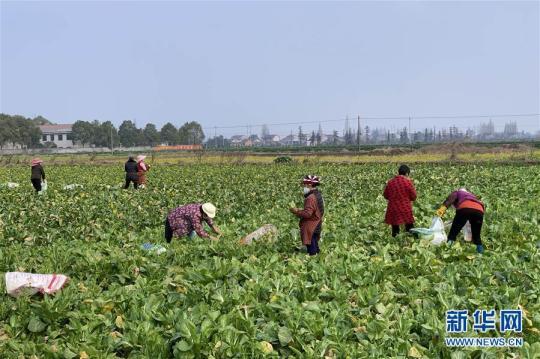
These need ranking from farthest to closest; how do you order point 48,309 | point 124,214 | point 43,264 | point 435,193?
point 435,193 → point 124,214 → point 43,264 → point 48,309

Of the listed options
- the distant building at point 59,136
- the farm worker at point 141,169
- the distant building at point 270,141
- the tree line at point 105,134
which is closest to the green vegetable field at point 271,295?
the farm worker at point 141,169

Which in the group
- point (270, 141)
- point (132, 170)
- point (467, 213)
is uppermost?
point (270, 141)

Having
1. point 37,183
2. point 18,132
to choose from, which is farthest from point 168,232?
point 18,132

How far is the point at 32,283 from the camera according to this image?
621 centimetres

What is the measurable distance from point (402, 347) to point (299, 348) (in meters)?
1.03

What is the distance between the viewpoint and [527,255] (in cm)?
779

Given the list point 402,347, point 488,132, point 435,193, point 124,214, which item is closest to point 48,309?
point 402,347

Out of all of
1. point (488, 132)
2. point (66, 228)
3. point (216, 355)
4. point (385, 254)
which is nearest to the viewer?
point (216, 355)

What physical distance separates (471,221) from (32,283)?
23.5ft

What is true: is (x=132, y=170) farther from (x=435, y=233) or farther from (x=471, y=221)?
(x=471, y=221)

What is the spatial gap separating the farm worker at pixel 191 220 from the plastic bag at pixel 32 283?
9.94 feet

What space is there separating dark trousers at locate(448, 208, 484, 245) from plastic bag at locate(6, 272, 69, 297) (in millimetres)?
6619

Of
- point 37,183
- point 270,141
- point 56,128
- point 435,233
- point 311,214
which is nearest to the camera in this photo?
point 311,214

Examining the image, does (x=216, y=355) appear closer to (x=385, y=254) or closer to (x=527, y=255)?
(x=385, y=254)
